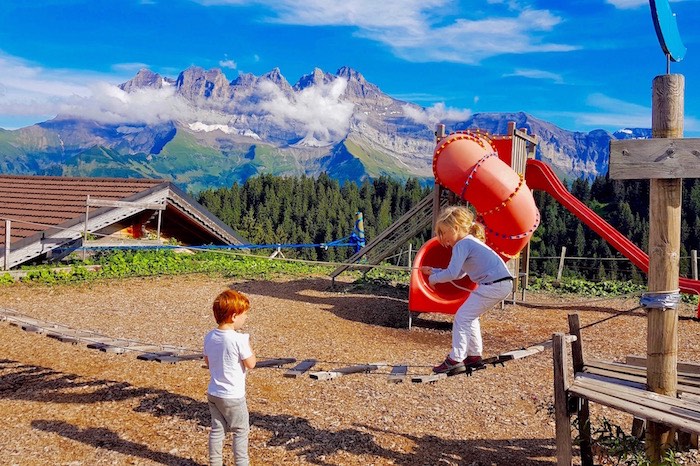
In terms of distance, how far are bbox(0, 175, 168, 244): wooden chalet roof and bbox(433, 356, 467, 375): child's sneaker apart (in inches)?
583

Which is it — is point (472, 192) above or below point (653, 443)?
above

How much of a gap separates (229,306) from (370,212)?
255 feet

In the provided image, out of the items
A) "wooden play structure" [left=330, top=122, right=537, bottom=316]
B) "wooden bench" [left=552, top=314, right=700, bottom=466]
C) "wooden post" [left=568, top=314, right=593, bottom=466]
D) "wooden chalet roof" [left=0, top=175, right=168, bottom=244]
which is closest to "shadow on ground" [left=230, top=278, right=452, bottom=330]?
"wooden play structure" [left=330, top=122, right=537, bottom=316]

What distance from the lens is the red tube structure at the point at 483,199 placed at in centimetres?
1178

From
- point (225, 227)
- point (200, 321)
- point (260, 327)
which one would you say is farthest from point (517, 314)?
point (225, 227)

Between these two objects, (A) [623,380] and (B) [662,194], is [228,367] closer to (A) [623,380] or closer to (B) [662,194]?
(A) [623,380]

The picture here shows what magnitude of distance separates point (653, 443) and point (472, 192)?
Answer: 24.6ft

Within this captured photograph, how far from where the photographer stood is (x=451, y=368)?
5762 millimetres

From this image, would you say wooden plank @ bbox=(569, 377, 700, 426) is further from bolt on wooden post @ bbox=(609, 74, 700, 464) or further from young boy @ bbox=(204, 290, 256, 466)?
young boy @ bbox=(204, 290, 256, 466)

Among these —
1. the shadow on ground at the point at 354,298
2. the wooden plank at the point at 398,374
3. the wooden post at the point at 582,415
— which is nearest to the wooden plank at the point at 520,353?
the wooden post at the point at 582,415

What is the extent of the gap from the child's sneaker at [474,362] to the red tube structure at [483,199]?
541 cm

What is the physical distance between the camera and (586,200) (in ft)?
288

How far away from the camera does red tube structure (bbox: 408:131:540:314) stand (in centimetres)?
1178

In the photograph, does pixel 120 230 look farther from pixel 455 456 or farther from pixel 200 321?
pixel 455 456
